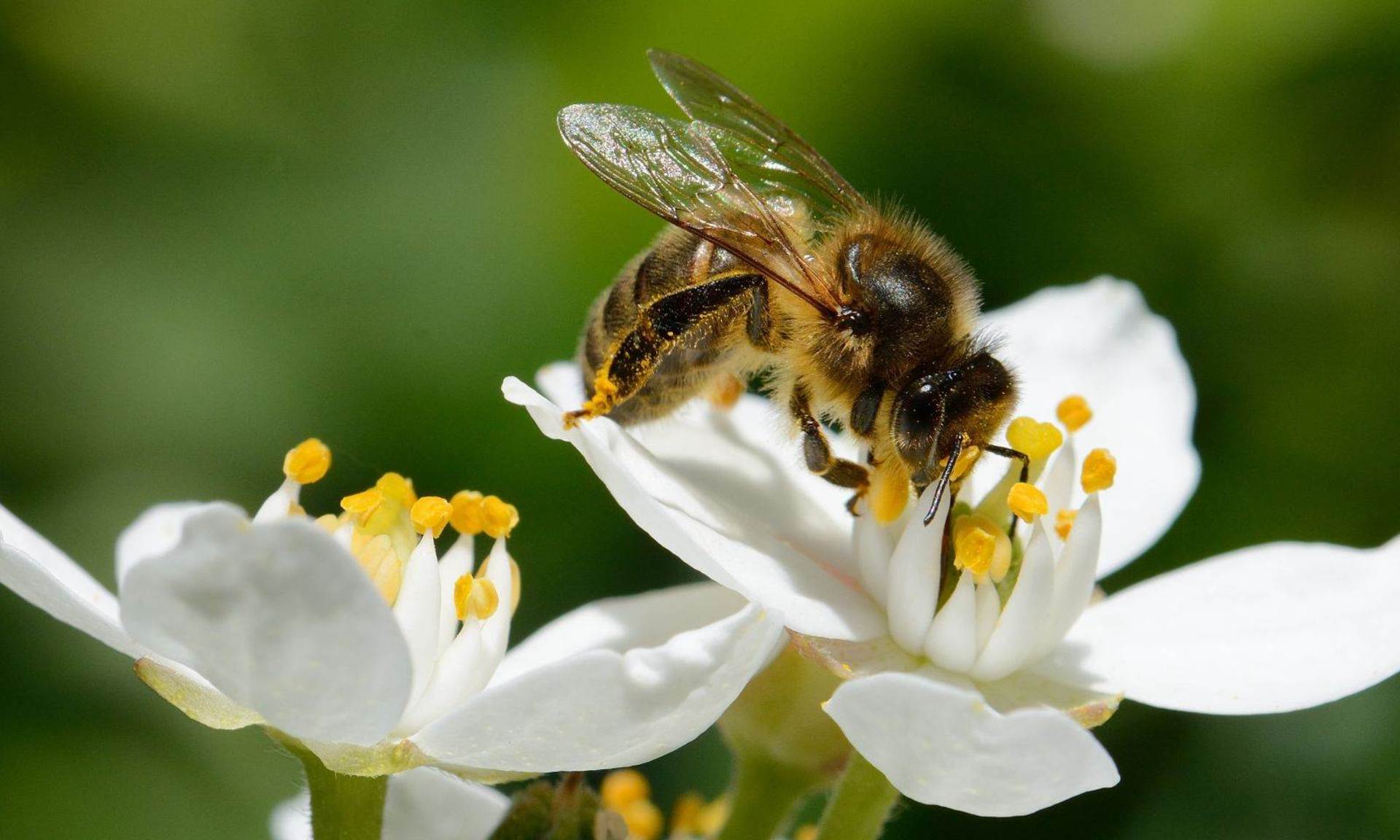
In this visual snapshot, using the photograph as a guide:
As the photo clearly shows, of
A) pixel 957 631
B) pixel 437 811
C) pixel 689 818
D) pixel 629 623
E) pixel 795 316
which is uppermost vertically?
pixel 795 316

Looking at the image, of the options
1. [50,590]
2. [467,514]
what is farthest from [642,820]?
[50,590]

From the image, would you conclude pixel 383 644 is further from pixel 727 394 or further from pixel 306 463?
pixel 727 394

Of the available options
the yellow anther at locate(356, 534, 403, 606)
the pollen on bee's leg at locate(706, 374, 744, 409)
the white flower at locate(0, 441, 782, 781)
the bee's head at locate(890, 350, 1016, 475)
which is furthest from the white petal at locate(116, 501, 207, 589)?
the bee's head at locate(890, 350, 1016, 475)

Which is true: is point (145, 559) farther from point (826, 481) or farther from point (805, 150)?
point (805, 150)

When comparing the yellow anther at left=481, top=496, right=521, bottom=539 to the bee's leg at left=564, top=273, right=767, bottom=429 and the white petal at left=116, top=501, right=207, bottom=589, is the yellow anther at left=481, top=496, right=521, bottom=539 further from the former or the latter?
the white petal at left=116, top=501, right=207, bottom=589

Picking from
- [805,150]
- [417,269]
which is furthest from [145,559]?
[417,269]

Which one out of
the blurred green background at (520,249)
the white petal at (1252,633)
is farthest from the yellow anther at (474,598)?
the blurred green background at (520,249)
